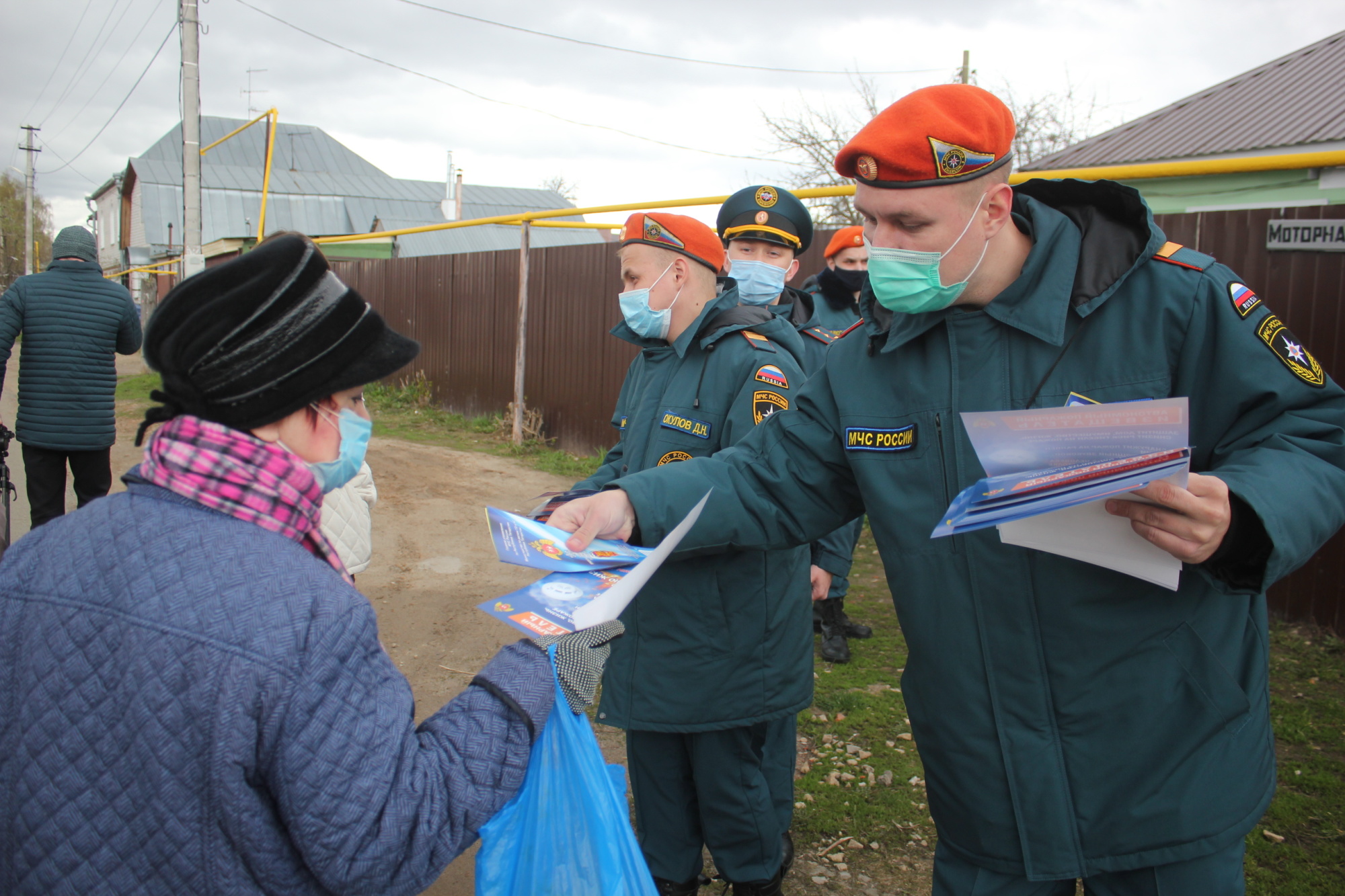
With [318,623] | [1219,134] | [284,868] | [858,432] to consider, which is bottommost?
[284,868]

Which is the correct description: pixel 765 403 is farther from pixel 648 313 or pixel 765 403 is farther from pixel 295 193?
pixel 295 193

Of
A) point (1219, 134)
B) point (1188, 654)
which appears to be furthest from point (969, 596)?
point (1219, 134)

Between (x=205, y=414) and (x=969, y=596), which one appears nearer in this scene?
(x=205, y=414)

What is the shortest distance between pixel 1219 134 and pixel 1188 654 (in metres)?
10.1

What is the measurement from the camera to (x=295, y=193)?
1581 inches

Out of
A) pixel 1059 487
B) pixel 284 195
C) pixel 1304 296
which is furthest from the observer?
pixel 284 195

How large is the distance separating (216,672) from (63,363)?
17.0 ft

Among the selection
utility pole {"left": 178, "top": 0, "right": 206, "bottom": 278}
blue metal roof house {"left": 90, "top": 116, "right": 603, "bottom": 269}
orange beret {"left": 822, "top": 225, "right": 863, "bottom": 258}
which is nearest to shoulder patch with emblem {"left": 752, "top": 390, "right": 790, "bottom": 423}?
orange beret {"left": 822, "top": 225, "right": 863, "bottom": 258}

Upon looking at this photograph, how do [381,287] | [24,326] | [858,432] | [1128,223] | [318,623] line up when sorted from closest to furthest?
[318,623], [1128,223], [858,432], [24,326], [381,287]

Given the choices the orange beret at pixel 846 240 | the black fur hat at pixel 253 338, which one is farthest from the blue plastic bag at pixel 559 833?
the orange beret at pixel 846 240

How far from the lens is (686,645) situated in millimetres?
2525

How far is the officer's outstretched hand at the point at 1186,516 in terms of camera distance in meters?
1.22

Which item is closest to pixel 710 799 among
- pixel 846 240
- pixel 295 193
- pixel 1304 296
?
pixel 846 240

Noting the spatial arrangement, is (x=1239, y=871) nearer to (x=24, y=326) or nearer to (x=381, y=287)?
(x=24, y=326)
